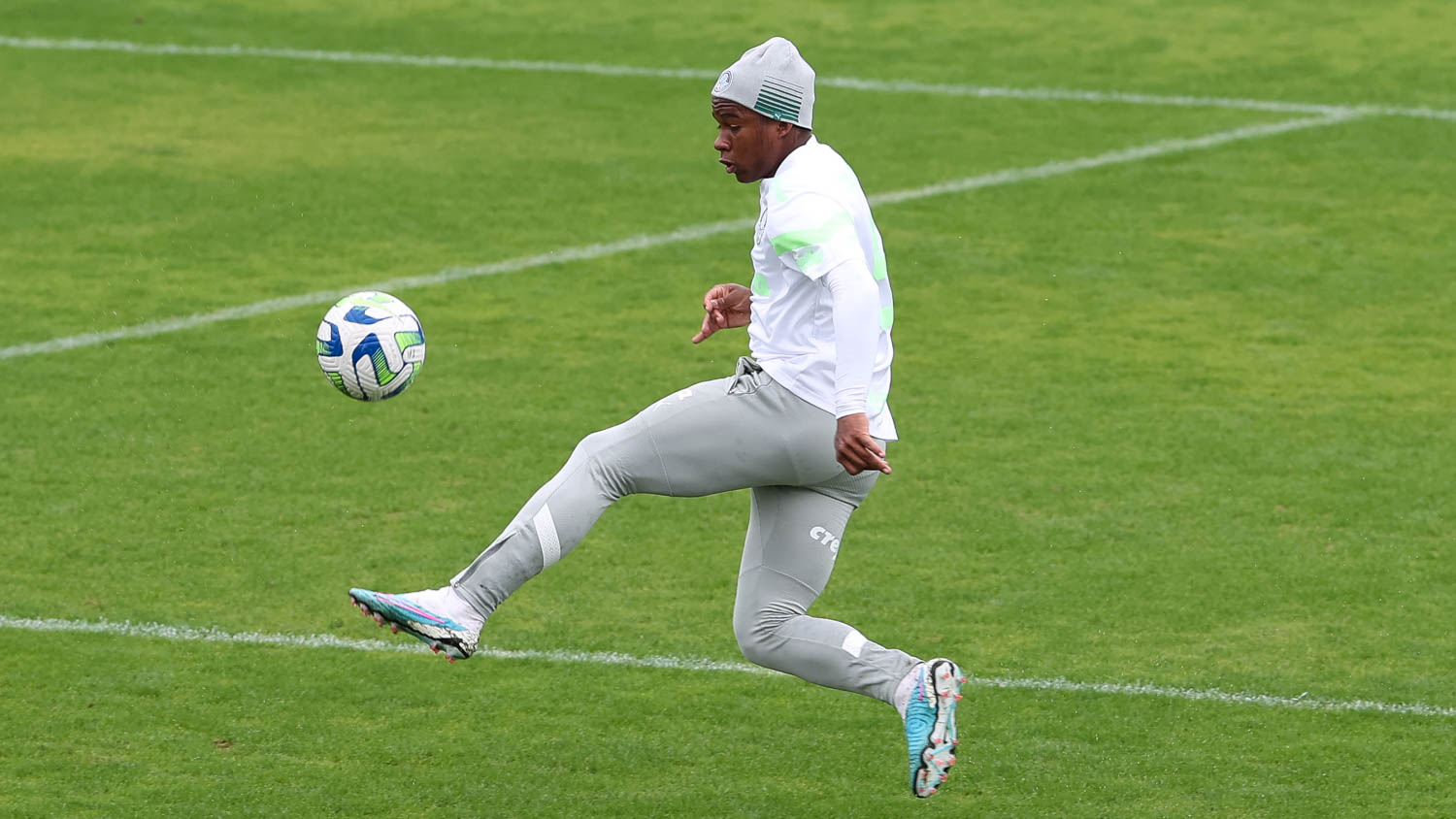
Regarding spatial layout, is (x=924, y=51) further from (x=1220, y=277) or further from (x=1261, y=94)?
(x=1220, y=277)

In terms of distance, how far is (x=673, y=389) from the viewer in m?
10.9

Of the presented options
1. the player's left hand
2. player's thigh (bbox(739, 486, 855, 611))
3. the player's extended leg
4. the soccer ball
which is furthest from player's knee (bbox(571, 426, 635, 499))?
the soccer ball

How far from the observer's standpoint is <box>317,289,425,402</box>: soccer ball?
7.51 m

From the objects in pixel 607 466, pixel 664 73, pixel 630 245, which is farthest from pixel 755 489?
pixel 664 73

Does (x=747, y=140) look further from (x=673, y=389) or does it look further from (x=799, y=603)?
(x=673, y=389)

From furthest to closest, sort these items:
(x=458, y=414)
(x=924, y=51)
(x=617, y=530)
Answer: (x=924, y=51)
(x=458, y=414)
(x=617, y=530)

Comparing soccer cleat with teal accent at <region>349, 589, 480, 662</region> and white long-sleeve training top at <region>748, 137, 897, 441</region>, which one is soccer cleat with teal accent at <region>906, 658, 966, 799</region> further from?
soccer cleat with teal accent at <region>349, 589, 480, 662</region>

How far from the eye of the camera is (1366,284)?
42.1ft

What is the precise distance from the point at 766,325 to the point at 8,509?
4351 mm

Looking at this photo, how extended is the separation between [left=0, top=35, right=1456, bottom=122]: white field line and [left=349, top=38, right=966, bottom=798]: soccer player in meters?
10.8

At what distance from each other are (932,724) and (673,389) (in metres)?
4.86

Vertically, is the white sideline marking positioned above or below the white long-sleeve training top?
below

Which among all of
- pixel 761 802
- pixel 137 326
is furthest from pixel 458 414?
pixel 761 802

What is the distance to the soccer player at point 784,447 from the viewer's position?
618cm
